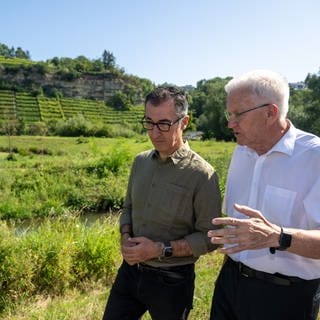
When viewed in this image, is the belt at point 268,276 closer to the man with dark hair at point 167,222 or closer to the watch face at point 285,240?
the man with dark hair at point 167,222

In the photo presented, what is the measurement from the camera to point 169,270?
2393 mm

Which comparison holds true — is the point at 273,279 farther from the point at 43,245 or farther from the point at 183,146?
the point at 43,245

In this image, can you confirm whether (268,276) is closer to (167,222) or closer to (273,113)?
(167,222)

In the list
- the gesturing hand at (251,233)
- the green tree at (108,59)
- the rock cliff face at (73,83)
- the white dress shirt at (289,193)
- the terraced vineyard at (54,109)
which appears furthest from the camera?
the green tree at (108,59)

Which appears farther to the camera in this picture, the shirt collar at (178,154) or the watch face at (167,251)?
the shirt collar at (178,154)

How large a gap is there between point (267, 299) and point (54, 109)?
8403 centimetres

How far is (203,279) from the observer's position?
4.46 m

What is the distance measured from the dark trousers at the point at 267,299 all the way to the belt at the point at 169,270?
0.32 metres

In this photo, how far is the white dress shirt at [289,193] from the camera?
1882 mm

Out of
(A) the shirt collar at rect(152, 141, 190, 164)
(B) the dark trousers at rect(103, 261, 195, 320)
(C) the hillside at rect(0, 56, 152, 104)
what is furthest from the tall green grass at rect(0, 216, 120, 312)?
(C) the hillside at rect(0, 56, 152, 104)

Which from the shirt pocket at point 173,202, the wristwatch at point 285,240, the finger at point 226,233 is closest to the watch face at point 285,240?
the wristwatch at point 285,240

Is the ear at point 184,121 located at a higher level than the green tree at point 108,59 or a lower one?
lower

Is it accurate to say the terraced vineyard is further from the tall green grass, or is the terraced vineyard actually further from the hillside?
the tall green grass

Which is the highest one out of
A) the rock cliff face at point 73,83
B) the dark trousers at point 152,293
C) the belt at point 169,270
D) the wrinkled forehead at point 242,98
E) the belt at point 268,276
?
the rock cliff face at point 73,83
